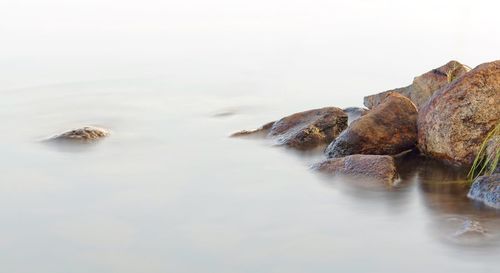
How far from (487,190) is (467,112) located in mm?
1675

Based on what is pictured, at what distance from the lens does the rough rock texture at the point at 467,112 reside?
35.6ft

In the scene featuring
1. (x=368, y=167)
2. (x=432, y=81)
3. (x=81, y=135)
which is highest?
(x=432, y=81)

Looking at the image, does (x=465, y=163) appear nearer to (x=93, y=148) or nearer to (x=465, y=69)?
(x=465, y=69)

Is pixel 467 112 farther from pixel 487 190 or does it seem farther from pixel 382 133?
pixel 487 190

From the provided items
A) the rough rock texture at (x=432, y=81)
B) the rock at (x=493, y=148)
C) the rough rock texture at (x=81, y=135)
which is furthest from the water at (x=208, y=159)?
the rough rock texture at (x=432, y=81)

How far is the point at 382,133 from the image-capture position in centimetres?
1148

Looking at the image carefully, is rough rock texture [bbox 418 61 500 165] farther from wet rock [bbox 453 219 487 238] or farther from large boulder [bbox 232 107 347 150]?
wet rock [bbox 453 219 487 238]

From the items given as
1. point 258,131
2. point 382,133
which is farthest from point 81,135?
point 382,133

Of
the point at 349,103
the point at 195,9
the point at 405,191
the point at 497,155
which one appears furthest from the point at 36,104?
the point at 195,9

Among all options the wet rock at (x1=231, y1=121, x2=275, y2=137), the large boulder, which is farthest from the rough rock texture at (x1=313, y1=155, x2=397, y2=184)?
the wet rock at (x1=231, y1=121, x2=275, y2=137)

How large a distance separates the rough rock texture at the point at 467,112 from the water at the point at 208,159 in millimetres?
321

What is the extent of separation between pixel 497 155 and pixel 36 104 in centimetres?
887

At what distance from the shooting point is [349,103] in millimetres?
16391

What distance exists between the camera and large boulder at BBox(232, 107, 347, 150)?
12.5 metres
